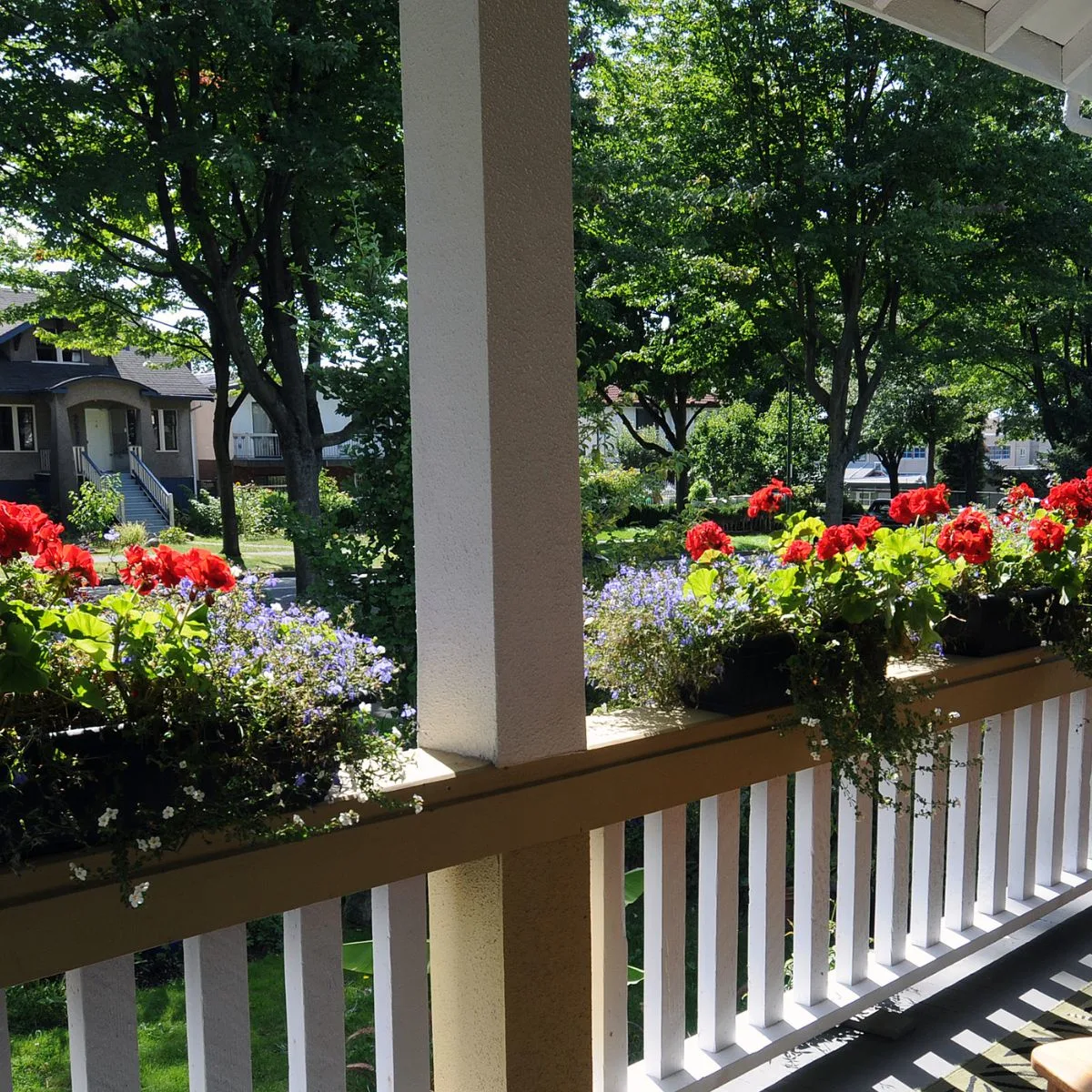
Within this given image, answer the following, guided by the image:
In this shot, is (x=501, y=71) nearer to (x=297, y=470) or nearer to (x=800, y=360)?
(x=297, y=470)

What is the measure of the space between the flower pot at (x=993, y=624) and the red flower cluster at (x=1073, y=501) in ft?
1.13

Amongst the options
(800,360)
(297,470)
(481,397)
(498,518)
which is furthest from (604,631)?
(800,360)

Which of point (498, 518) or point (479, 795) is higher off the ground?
point (498, 518)

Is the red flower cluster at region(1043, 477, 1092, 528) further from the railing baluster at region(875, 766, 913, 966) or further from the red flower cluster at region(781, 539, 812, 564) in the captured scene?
the red flower cluster at region(781, 539, 812, 564)

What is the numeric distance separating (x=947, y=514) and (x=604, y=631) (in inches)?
40.5

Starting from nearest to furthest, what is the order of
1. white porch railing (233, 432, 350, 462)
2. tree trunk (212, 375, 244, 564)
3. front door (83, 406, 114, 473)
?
tree trunk (212, 375, 244, 564)
front door (83, 406, 114, 473)
white porch railing (233, 432, 350, 462)

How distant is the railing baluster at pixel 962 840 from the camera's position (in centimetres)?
228

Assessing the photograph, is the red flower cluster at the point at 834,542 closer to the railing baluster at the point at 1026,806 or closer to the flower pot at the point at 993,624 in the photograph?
the flower pot at the point at 993,624

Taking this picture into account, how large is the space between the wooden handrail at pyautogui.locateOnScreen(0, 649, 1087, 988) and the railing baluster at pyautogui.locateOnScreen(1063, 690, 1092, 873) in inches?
47.4

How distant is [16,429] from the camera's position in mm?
9719

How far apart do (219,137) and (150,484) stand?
4.57 meters

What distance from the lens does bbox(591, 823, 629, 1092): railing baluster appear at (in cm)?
Result: 164

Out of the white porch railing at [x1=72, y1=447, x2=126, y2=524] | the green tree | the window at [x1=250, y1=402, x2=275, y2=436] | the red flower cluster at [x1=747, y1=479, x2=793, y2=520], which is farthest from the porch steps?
the red flower cluster at [x1=747, y1=479, x2=793, y2=520]

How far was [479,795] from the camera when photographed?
140 centimetres
